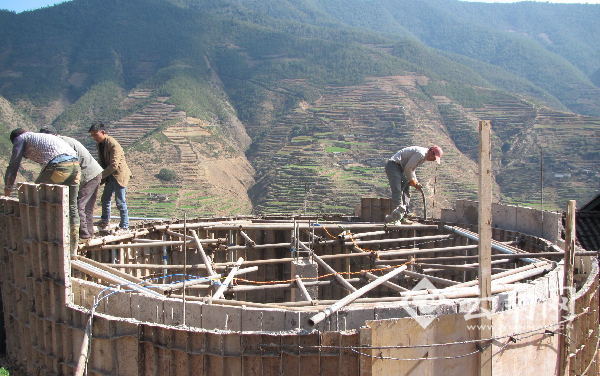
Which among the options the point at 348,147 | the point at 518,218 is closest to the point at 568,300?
the point at 518,218

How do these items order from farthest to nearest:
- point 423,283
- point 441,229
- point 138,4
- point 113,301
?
point 138,4
point 441,229
point 423,283
point 113,301

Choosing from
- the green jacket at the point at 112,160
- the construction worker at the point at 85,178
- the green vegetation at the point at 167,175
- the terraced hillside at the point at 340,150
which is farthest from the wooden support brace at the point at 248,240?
the green vegetation at the point at 167,175

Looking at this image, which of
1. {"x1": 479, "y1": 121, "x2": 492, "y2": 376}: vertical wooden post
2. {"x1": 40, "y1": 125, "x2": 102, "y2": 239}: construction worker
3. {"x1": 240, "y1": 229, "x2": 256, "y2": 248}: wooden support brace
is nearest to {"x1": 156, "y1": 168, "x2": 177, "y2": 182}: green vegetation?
{"x1": 240, "y1": 229, "x2": 256, "y2": 248}: wooden support brace

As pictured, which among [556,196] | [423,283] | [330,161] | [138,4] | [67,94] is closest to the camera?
[423,283]

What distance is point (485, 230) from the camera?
5.80 metres

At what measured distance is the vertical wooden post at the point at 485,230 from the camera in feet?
18.3

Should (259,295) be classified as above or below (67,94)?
below

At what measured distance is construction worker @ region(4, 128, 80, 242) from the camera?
28.1ft

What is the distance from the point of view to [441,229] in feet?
42.2

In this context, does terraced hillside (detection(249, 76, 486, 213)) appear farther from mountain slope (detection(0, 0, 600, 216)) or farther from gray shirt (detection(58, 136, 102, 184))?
gray shirt (detection(58, 136, 102, 184))

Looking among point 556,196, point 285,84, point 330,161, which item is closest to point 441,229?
point 556,196

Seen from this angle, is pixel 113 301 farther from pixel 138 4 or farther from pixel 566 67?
pixel 566 67

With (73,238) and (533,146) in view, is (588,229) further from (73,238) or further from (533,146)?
(533,146)

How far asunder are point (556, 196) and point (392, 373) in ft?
117
